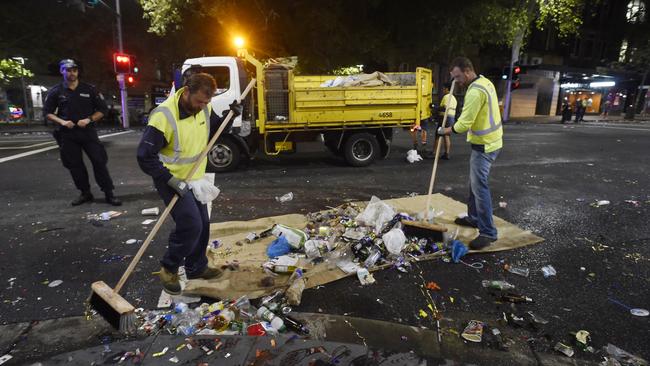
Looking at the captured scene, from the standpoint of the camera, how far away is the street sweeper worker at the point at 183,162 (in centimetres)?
291

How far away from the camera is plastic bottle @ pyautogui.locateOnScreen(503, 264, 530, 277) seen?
3768 millimetres

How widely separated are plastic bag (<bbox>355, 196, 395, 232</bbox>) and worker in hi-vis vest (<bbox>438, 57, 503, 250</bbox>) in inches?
39.5

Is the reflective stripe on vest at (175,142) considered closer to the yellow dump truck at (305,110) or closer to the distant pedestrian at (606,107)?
the yellow dump truck at (305,110)

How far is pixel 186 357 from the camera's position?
250 centimetres

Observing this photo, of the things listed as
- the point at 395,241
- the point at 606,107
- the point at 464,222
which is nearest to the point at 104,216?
the point at 395,241

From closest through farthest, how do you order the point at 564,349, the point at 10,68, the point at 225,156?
1. the point at 564,349
2. the point at 225,156
3. the point at 10,68

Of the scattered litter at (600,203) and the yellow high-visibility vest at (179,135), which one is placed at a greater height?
the yellow high-visibility vest at (179,135)

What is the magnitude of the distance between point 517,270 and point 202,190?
3.13m

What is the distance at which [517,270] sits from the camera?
12.5 feet

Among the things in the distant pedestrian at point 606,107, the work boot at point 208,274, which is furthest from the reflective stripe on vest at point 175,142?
the distant pedestrian at point 606,107

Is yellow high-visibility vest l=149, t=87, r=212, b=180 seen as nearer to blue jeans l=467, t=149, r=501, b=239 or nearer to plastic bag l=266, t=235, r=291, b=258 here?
plastic bag l=266, t=235, r=291, b=258

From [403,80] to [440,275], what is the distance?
21.3 feet

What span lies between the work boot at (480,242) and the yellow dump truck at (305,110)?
15.9 feet

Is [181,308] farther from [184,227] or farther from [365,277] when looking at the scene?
[365,277]
